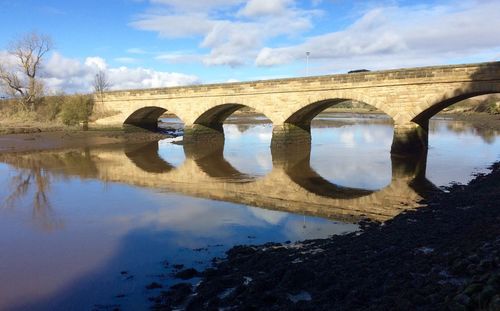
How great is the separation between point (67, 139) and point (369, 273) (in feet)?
111

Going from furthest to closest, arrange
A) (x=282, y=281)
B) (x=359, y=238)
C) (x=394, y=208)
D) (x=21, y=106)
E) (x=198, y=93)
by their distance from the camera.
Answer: (x=21, y=106) → (x=198, y=93) → (x=394, y=208) → (x=359, y=238) → (x=282, y=281)

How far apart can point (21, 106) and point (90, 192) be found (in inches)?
1462

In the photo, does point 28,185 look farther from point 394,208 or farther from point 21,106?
point 21,106

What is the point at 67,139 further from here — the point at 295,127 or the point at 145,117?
the point at 295,127

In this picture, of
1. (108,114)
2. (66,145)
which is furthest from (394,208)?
(108,114)

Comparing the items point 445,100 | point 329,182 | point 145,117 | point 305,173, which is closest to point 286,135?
point 305,173

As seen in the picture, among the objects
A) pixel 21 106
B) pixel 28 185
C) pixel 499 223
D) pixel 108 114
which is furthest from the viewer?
pixel 21 106

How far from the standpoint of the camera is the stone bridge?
21.0 m

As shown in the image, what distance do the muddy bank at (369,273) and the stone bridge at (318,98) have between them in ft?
43.6

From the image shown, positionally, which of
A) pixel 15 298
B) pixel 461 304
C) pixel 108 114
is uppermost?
pixel 108 114

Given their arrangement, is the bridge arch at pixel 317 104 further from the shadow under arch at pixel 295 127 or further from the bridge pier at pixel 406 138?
the bridge pier at pixel 406 138

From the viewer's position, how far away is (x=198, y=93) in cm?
3269

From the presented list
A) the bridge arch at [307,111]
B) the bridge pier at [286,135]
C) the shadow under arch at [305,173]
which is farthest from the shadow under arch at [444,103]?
the bridge pier at [286,135]

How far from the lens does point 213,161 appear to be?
24453 millimetres
